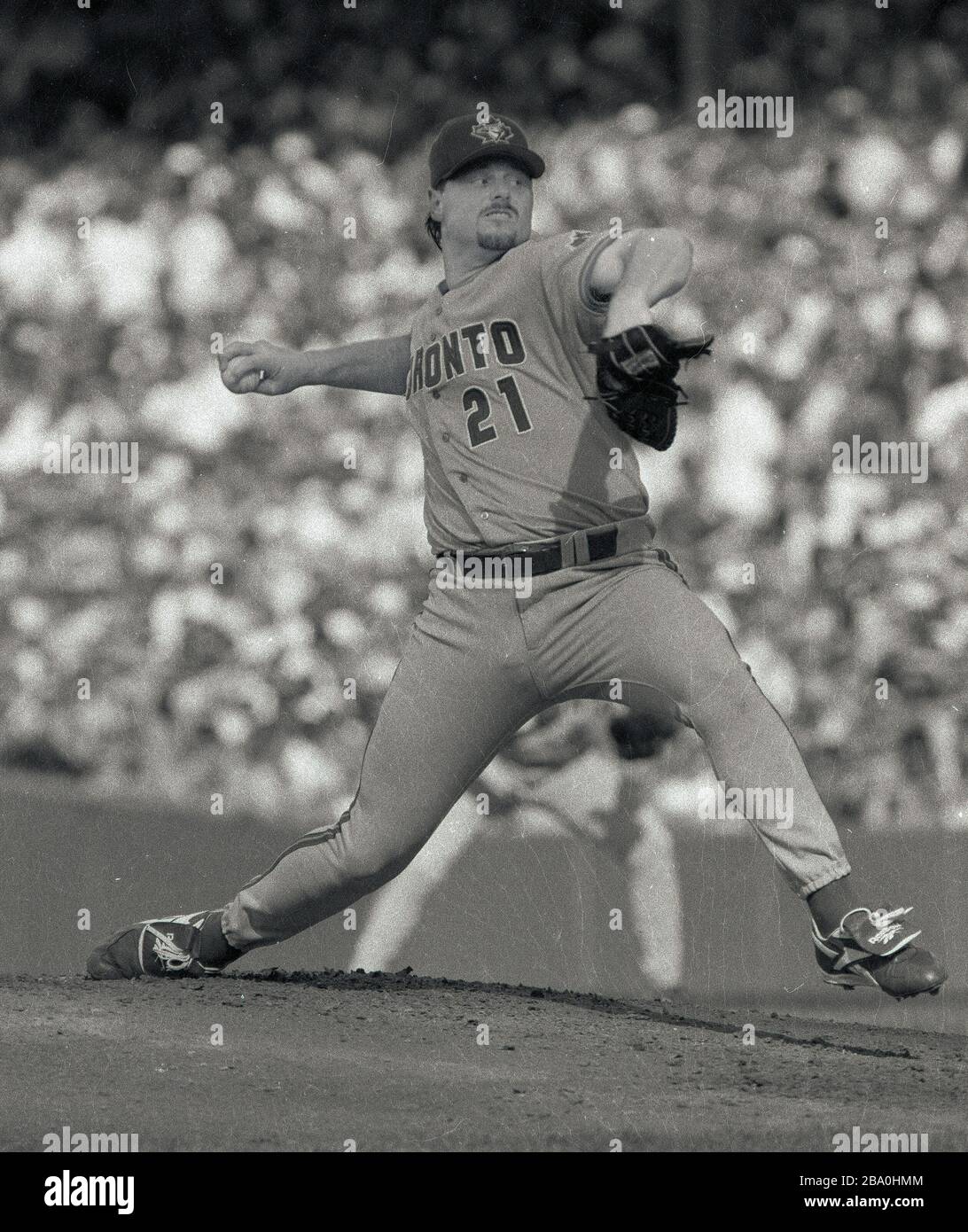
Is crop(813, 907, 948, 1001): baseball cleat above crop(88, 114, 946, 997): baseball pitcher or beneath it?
beneath

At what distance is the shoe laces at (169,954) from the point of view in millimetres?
3375

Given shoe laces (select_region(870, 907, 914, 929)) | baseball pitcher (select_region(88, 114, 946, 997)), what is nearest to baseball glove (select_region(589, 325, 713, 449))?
baseball pitcher (select_region(88, 114, 946, 997))

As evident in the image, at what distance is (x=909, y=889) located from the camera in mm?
→ 4227

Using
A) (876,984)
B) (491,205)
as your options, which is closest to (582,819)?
(876,984)

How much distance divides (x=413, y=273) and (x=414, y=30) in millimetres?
603

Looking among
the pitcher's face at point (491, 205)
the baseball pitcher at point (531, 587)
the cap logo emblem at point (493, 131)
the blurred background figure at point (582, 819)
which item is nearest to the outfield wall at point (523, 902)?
the blurred background figure at point (582, 819)

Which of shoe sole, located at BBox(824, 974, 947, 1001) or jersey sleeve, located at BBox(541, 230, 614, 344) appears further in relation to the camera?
jersey sleeve, located at BBox(541, 230, 614, 344)

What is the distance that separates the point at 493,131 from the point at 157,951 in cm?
159

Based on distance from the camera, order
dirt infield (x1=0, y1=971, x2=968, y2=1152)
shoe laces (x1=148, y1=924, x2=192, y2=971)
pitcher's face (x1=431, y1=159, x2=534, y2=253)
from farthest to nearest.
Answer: shoe laces (x1=148, y1=924, x2=192, y2=971) → pitcher's face (x1=431, y1=159, x2=534, y2=253) → dirt infield (x1=0, y1=971, x2=968, y2=1152)

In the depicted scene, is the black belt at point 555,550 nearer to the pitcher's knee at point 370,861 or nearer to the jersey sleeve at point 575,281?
the jersey sleeve at point 575,281

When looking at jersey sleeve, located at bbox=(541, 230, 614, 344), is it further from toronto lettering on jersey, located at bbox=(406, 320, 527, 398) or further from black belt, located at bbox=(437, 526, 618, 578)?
black belt, located at bbox=(437, 526, 618, 578)

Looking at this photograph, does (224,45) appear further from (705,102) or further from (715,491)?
(715,491)

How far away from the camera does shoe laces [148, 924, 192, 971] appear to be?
3.38 m

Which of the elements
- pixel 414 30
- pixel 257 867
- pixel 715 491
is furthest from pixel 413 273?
pixel 257 867
